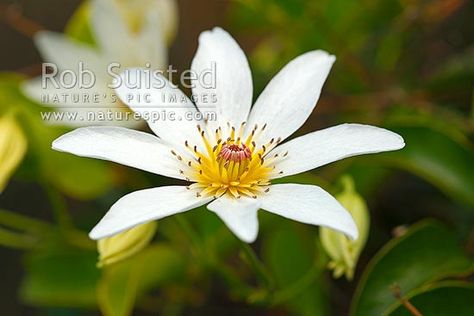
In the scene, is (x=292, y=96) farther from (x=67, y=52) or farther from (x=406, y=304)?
(x=67, y=52)

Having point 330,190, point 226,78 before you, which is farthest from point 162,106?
point 330,190

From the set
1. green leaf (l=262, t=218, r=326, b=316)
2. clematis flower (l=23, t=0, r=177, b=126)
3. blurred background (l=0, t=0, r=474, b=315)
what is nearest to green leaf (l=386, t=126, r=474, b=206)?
blurred background (l=0, t=0, r=474, b=315)

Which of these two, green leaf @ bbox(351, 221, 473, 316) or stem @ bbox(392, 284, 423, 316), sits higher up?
green leaf @ bbox(351, 221, 473, 316)

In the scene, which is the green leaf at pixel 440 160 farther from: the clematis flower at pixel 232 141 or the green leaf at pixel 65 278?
the green leaf at pixel 65 278

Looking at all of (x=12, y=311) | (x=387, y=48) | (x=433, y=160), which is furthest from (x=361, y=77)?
(x=12, y=311)

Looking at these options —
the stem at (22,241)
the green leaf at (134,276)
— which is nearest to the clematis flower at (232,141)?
→ the green leaf at (134,276)

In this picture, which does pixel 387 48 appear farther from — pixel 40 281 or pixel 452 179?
pixel 40 281

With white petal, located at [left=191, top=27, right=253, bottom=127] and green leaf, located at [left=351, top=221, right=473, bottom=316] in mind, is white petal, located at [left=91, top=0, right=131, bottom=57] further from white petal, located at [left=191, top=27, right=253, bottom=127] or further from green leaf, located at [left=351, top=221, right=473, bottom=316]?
green leaf, located at [left=351, top=221, right=473, bottom=316]
